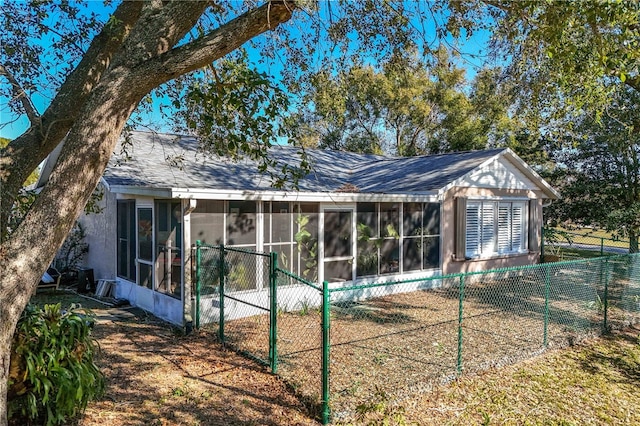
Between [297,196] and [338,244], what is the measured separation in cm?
181

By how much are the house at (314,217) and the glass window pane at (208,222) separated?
19 mm

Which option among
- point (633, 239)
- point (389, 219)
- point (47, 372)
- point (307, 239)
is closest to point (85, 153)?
point (47, 372)

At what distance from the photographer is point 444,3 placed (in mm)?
6645

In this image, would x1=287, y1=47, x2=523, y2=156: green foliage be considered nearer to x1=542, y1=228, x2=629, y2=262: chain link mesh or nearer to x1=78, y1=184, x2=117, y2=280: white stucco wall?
x1=542, y1=228, x2=629, y2=262: chain link mesh

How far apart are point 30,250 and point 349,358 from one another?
4.42 metres

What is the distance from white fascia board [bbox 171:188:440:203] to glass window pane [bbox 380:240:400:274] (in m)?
1.15

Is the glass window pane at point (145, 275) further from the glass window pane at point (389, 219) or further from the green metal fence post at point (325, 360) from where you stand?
the glass window pane at point (389, 219)

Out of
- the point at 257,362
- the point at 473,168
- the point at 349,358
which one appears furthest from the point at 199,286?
the point at 473,168

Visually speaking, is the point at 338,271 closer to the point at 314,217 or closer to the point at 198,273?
the point at 314,217

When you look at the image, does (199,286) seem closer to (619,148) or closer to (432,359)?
(432,359)

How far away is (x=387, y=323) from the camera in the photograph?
8508mm

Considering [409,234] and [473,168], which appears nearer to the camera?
[409,234]

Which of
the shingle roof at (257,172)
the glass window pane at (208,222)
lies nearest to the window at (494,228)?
the shingle roof at (257,172)

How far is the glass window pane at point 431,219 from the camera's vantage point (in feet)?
39.4
